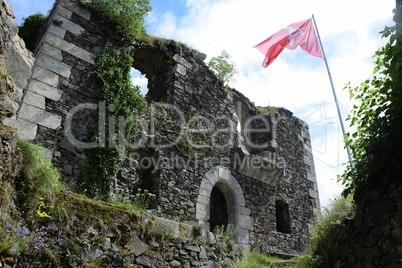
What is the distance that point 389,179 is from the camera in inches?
165

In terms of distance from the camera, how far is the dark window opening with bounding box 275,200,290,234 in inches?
399

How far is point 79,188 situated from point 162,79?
12.9 ft

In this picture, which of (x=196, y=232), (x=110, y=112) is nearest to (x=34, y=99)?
(x=110, y=112)

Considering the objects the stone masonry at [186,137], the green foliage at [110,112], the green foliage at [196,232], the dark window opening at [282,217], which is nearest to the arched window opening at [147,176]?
the stone masonry at [186,137]

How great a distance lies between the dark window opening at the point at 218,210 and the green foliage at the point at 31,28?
18.6 ft

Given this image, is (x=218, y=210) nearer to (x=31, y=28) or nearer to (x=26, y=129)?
(x=26, y=129)

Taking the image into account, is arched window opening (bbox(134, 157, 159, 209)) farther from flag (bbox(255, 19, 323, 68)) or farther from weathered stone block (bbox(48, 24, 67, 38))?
flag (bbox(255, 19, 323, 68))

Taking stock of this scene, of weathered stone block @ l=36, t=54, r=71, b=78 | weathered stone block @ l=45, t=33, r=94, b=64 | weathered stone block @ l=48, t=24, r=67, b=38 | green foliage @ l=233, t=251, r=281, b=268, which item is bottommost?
green foliage @ l=233, t=251, r=281, b=268

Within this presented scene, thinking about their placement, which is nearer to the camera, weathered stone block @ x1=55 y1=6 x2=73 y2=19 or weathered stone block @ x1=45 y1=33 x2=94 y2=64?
weathered stone block @ x1=45 y1=33 x2=94 y2=64

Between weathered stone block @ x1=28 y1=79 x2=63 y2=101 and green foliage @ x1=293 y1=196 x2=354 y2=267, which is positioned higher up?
weathered stone block @ x1=28 y1=79 x2=63 y2=101

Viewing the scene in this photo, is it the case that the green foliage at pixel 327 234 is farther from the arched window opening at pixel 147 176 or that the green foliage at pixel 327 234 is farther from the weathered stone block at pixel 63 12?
the weathered stone block at pixel 63 12

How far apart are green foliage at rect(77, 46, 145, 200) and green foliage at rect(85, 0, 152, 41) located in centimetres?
60

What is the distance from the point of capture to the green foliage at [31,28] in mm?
7661

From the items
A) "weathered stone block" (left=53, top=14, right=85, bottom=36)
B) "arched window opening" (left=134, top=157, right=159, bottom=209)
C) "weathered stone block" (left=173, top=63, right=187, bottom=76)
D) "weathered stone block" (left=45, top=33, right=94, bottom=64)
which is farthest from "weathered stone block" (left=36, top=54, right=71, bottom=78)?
"weathered stone block" (left=173, top=63, right=187, bottom=76)
